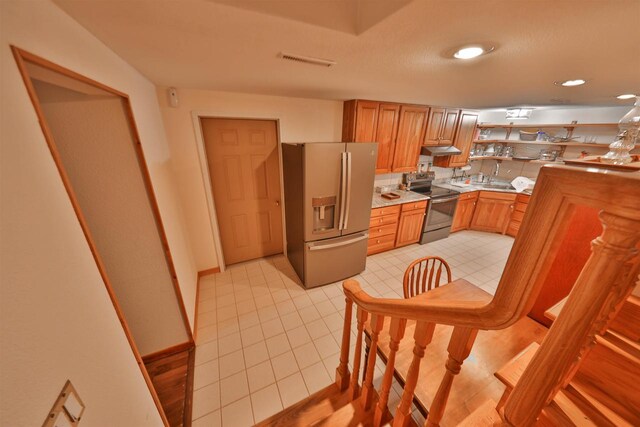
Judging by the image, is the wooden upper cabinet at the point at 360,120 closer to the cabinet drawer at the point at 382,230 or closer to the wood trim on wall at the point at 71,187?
the cabinet drawer at the point at 382,230

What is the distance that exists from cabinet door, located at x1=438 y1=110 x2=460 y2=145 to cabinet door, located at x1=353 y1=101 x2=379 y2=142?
142 centimetres

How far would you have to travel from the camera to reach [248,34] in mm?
1019

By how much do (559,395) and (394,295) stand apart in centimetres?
204

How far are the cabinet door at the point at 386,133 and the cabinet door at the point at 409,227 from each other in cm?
80

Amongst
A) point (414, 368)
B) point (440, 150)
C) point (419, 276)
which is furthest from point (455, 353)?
point (440, 150)

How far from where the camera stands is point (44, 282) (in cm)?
62

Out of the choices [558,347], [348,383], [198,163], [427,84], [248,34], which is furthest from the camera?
[198,163]

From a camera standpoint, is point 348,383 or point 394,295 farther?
point 394,295

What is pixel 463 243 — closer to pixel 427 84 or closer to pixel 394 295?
pixel 394 295

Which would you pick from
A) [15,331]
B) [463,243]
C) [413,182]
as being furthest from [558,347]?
[463,243]

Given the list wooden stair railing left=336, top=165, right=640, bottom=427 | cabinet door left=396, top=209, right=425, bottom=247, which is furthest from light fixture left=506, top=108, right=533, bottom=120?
wooden stair railing left=336, top=165, right=640, bottom=427

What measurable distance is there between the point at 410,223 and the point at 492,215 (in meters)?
1.83

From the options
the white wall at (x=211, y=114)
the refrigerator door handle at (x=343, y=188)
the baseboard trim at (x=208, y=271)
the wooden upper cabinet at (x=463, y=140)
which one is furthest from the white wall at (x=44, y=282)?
the wooden upper cabinet at (x=463, y=140)

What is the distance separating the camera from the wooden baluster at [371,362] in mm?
967
